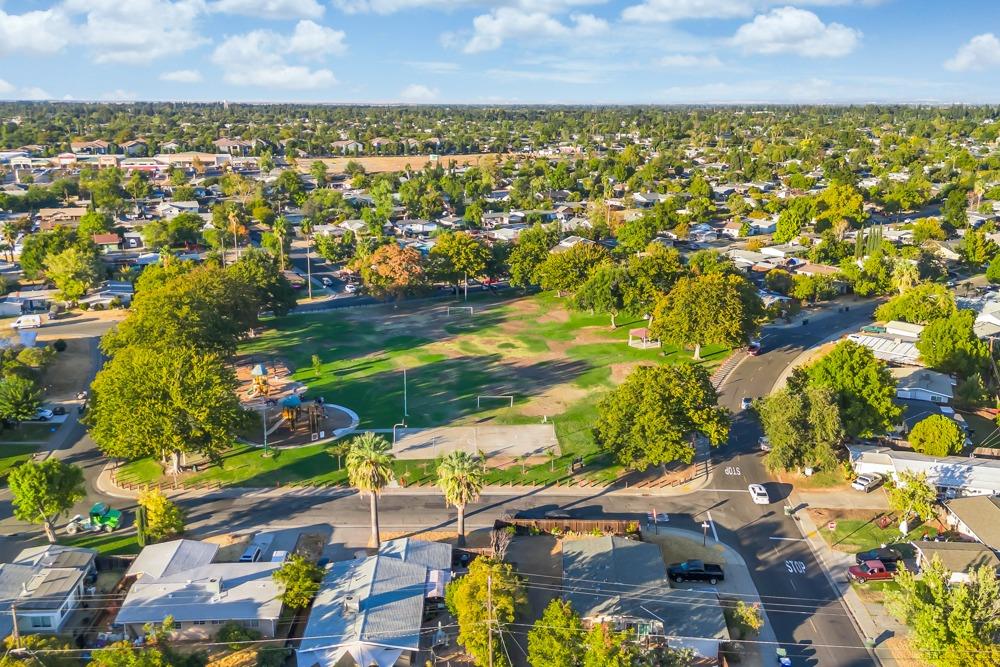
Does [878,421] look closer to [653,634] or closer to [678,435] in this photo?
[678,435]

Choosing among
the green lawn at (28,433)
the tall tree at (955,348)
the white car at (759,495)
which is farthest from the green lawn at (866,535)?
the green lawn at (28,433)

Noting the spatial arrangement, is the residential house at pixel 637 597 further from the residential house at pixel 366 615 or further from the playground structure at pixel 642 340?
the playground structure at pixel 642 340

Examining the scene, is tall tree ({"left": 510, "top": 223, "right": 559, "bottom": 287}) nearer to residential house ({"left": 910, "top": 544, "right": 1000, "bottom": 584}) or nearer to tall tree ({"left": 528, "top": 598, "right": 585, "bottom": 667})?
residential house ({"left": 910, "top": 544, "right": 1000, "bottom": 584})

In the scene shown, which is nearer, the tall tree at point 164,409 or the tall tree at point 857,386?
the tall tree at point 164,409

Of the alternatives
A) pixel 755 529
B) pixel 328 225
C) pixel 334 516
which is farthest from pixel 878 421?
pixel 328 225

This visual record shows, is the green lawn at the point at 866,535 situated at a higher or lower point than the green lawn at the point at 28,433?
lower

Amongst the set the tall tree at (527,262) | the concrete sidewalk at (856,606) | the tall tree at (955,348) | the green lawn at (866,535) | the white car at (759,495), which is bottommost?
the concrete sidewalk at (856,606)

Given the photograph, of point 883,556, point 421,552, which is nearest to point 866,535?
point 883,556
